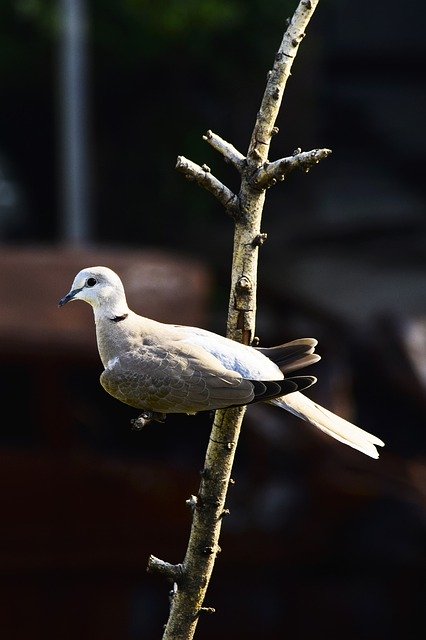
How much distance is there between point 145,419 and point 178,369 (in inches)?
5.7

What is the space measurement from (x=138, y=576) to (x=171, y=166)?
7.25m

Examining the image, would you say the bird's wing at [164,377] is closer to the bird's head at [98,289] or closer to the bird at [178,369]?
the bird at [178,369]

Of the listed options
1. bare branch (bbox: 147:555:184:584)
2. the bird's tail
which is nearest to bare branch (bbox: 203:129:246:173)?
the bird's tail

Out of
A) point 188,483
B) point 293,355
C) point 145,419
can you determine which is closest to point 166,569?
point 145,419

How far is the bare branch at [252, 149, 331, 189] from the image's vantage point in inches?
82.3

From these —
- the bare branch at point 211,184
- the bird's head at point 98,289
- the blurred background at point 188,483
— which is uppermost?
the blurred background at point 188,483

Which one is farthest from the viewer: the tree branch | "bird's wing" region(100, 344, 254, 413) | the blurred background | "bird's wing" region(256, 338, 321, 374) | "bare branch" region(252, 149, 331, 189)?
the blurred background

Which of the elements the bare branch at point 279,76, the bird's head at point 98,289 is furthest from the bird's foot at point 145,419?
the bare branch at point 279,76

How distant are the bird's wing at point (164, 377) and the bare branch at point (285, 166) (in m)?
0.34

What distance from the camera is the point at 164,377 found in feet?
7.76

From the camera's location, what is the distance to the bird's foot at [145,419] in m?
2.21

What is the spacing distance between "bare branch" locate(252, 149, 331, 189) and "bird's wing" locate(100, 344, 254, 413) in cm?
34

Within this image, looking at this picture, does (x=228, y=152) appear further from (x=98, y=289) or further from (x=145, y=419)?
(x=145, y=419)

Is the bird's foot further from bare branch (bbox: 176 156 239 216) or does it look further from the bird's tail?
bare branch (bbox: 176 156 239 216)
